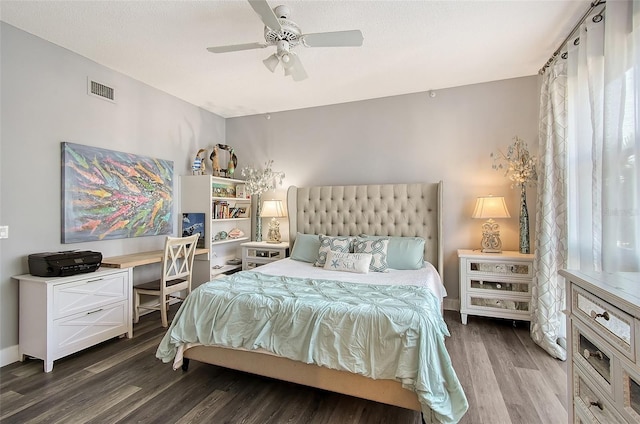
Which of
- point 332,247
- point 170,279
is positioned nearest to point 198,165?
point 170,279

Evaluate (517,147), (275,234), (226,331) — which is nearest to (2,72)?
(226,331)

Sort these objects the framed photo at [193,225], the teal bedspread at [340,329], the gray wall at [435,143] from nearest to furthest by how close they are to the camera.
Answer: the teal bedspread at [340,329], the gray wall at [435,143], the framed photo at [193,225]

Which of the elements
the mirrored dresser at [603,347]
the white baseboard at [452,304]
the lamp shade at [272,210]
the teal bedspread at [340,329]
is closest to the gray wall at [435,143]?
the white baseboard at [452,304]

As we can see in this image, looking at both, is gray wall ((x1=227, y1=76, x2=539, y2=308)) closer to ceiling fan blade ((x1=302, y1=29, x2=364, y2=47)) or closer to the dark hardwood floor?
the dark hardwood floor

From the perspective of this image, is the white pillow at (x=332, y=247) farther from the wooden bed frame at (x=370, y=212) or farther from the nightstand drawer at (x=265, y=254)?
the nightstand drawer at (x=265, y=254)

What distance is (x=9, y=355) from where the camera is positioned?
2.49 metres

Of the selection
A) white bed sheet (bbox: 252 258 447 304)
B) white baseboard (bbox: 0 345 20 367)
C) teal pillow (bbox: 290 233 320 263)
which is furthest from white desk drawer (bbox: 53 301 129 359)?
teal pillow (bbox: 290 233 320 263)

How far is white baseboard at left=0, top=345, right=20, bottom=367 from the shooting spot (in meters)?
2.45

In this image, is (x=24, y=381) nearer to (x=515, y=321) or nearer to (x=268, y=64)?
(x=268, y=64)

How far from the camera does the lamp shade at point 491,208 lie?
3215 millimetres

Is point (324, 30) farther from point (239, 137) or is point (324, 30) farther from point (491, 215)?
point (239, 137)

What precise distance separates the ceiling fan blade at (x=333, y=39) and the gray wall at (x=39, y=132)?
243cm

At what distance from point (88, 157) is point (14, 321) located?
1.58m

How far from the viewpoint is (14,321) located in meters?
2.54
